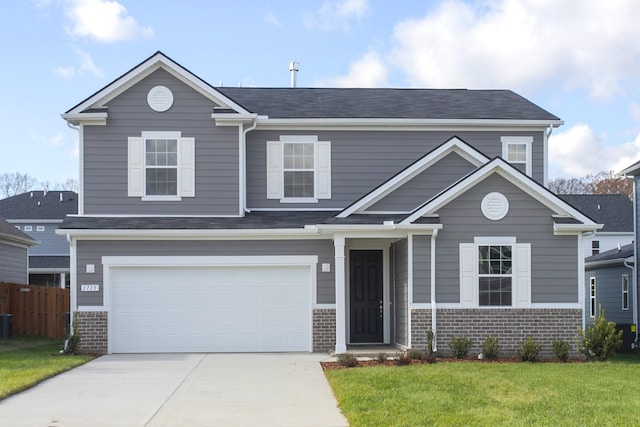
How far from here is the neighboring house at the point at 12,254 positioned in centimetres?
2712

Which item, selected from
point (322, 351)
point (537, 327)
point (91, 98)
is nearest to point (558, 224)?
point (537, 327)

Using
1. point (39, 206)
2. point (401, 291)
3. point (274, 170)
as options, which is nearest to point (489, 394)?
point (401, 291)

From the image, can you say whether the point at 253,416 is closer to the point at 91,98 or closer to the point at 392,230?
the point at 392,230

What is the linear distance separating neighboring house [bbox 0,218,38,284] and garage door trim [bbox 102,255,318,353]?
9.64 metres

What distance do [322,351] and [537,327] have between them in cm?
492

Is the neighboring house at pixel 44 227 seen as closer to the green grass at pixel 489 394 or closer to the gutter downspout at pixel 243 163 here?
the gutter downspout at pixel 243 163

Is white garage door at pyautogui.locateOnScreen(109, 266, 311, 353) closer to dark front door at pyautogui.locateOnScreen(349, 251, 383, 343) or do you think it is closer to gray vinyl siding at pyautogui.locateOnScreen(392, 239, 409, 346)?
dark front door at pyautogui.locateOnScreen(349, 251, 383, 343)

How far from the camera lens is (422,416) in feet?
32.6

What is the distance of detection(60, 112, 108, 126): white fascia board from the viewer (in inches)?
744

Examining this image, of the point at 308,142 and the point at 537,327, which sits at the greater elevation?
the point at 308,142

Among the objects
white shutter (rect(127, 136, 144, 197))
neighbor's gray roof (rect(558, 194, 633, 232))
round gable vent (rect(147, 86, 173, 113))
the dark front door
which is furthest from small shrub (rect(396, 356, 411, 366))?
neighbor's gray roof (rect(558, 194, 633, 232))

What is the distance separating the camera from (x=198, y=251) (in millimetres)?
18500

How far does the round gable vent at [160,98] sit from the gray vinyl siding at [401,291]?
652cm

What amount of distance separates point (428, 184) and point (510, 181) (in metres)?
2.56
